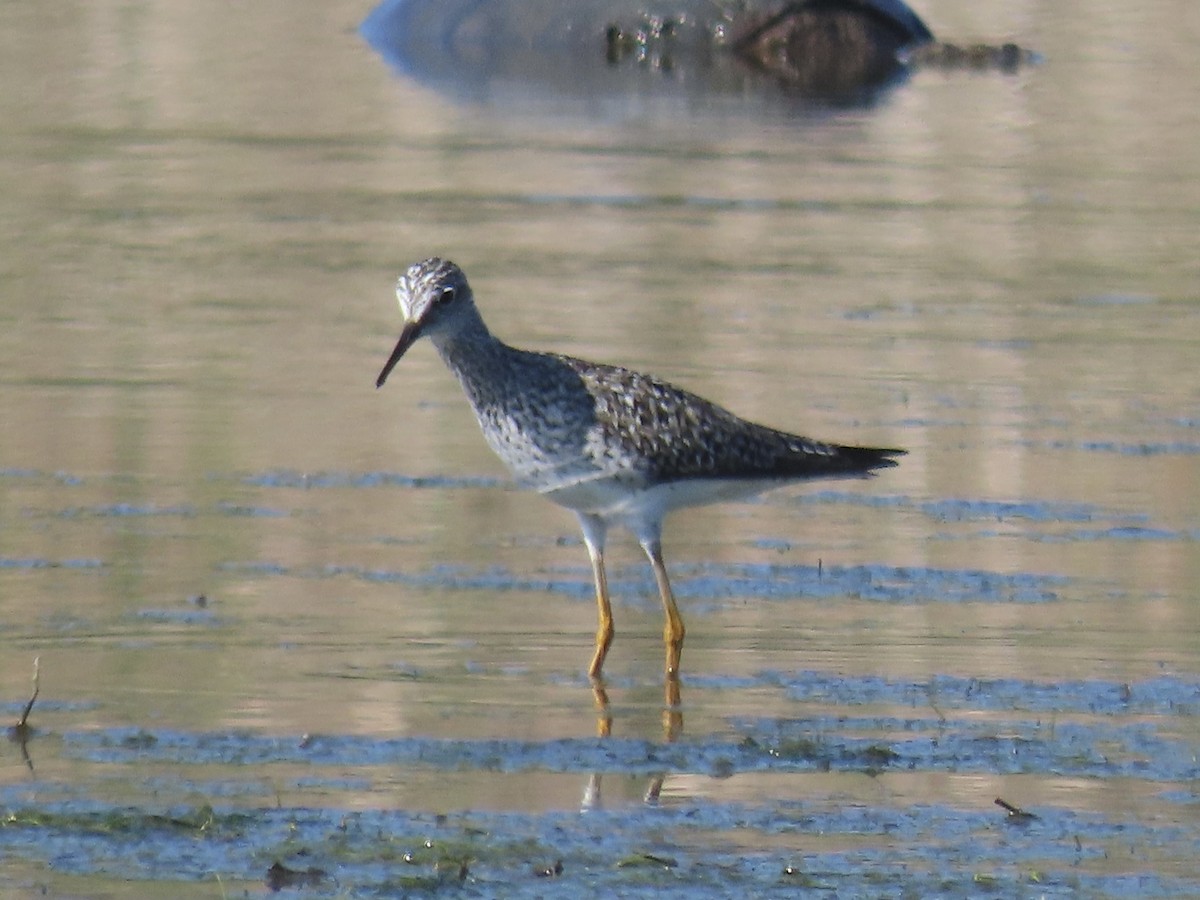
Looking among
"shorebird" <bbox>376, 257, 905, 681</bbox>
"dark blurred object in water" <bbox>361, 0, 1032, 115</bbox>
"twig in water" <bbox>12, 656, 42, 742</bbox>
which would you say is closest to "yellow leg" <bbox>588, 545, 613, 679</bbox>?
"shorebird" <bbox>376, 257, 905, 681</bbox>

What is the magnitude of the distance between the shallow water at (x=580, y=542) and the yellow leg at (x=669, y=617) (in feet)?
0.49

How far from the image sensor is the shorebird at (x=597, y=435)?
7.43 metres

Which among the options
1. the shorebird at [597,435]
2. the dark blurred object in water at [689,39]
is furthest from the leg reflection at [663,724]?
the dark blurred object in water at [689,39]

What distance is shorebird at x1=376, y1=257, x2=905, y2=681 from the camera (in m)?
7.43

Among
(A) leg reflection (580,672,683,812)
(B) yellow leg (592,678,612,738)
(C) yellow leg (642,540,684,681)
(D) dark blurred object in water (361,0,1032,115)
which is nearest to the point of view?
(A) leg reflection (580,672,683,812)

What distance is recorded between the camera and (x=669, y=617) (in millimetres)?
7512

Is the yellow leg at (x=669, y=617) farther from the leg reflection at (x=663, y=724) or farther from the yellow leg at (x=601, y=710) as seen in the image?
the yellow leg at (x=601, y=710)

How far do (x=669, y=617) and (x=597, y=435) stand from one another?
595mm

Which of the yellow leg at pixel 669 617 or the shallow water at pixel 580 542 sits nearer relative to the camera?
the shallow water at pixel 580 542

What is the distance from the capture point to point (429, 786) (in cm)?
609

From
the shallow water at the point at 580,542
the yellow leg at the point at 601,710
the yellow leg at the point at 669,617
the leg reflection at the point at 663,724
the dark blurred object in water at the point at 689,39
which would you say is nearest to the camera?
the shallow water at the point at 580,542

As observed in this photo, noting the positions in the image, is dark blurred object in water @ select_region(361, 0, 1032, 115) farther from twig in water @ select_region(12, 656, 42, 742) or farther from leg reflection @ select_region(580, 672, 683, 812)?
twig in water @ select_region(12, 656, 42, 742)

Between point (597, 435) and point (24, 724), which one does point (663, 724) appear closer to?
point (597, 435)

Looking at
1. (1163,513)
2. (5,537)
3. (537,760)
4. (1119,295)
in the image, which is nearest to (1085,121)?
(1119,295)
